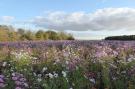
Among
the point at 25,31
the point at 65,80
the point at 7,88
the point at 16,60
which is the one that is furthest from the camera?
the point at 25,31

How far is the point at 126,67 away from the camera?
7.76 m

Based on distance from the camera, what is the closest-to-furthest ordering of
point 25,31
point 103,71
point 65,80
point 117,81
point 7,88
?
point 7,88 < point 65,80 < point 117,81 < point 103,71 < point 25,31

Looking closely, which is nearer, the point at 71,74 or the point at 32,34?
the point at 71,74

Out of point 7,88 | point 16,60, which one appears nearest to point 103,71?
point 7,88

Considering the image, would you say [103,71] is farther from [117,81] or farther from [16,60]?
A: [16,60]

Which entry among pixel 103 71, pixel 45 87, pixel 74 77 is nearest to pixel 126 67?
pixel 103 71

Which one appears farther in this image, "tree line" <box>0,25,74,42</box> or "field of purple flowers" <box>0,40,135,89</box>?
"tree line" <box>0,25,74,42</box>

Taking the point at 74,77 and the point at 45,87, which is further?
the point at 74,77

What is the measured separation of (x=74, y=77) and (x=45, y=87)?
1.15 m

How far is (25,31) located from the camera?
45.4 meters

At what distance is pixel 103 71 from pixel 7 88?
219 centimetres

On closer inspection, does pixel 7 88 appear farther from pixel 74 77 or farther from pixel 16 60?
pixel 16 60

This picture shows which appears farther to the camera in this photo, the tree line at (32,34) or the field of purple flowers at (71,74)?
the tree line at (32,34)

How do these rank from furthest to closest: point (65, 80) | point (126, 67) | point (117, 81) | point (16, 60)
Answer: point (16, 60), point (126, 67), point (117, 81), point (65, 80)
